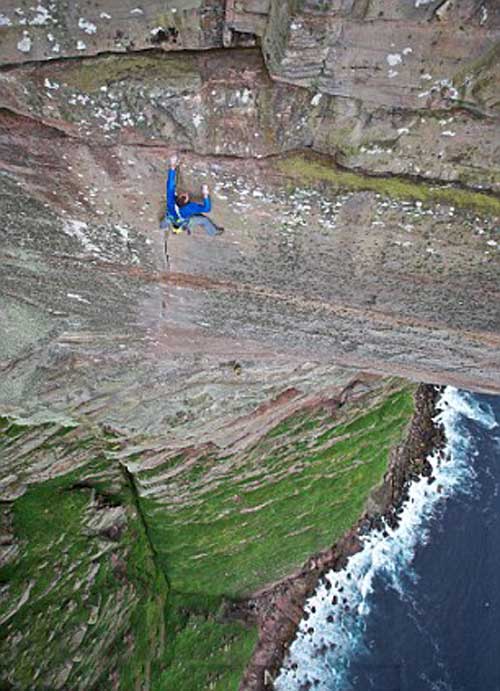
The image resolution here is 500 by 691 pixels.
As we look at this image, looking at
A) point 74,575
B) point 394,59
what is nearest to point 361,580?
point 74,575

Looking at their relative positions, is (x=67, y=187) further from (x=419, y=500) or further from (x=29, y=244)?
(x=419, y=500)

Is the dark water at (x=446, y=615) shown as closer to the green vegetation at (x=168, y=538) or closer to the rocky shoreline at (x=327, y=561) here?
the rocky shoreline at (x=327, y=561)

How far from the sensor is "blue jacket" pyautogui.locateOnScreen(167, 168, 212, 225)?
629 cm

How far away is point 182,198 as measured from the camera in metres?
6.49

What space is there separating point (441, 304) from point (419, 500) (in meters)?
15.2

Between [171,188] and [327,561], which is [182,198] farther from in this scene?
[327,561]

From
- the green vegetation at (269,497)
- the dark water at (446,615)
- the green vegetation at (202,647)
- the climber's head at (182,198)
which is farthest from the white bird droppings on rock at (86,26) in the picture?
the dark water at (446,615)

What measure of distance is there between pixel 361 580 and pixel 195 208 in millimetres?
17043

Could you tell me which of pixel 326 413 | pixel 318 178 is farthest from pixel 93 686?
pixel 318 178

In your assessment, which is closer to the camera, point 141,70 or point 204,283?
point 141,70

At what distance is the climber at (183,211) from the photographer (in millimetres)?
6273

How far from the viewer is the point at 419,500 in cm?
2106

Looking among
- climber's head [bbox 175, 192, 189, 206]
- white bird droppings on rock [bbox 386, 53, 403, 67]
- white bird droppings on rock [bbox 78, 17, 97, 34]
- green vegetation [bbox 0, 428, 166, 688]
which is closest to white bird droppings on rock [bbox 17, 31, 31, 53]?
white bird droppings on rock [bbox 78, 17, 97, 34]

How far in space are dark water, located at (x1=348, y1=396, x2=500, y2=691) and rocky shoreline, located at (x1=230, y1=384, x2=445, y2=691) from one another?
1544mm
